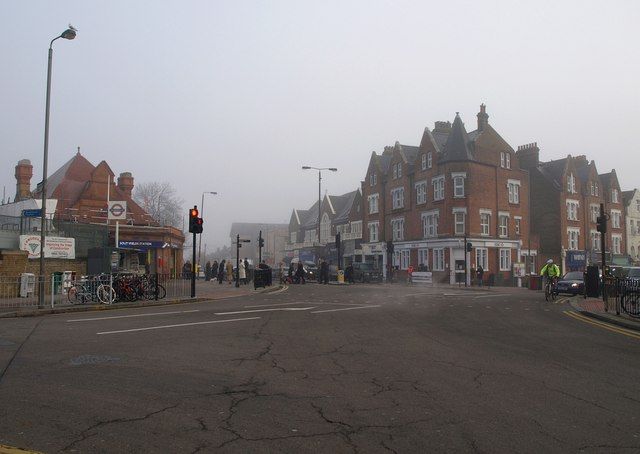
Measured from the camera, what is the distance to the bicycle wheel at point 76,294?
17953mm

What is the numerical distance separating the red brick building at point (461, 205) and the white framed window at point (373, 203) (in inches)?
180

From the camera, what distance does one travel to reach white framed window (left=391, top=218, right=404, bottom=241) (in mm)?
55062

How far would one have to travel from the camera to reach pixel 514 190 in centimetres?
5091

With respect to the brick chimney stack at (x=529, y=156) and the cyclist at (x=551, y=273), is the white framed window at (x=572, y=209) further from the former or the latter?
the cyclist at (x=551, y=273)

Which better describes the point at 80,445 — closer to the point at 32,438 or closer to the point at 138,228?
the point at 32,438

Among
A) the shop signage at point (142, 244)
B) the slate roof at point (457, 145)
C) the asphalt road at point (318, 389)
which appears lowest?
the asphalt road at point (318, 389)

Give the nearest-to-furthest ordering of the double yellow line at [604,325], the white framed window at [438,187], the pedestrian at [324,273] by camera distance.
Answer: the double yellow line at [604,325]
the pedestrian at [324,273]
the white framed window at [438,187]

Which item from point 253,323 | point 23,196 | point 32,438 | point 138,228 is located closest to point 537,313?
point 253,323

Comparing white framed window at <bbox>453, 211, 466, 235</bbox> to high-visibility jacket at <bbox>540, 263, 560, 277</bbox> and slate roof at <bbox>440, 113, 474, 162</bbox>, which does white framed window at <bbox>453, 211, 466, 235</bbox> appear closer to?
slate roof at <bbox>440, 113, 474, 162</bbox>

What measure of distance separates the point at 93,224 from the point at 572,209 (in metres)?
44.3

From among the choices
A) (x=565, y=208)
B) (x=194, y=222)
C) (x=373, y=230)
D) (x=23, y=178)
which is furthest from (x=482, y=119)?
(x=23, y=178)

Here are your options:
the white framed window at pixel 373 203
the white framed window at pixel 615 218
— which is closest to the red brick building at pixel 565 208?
the white framed window at pixel 615 218

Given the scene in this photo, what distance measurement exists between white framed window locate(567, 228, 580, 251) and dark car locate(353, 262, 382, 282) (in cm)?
2029

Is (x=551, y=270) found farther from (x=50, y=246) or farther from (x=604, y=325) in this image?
(x=50, y=246)
